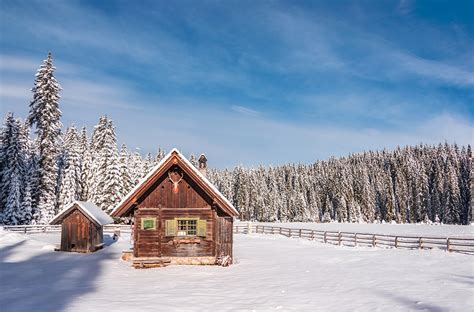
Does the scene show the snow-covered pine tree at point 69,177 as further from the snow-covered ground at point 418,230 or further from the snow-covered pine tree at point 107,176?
the snow-covered ground at point 418,230

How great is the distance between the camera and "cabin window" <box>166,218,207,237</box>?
74.7 ft

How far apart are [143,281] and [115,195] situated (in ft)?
108

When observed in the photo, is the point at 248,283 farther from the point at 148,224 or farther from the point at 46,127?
Answer: the point at 46,127

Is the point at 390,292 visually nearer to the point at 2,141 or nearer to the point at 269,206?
the point at 2,141

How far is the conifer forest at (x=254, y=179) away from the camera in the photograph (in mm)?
42188

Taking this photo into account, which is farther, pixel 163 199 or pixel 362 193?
pixel 362 193

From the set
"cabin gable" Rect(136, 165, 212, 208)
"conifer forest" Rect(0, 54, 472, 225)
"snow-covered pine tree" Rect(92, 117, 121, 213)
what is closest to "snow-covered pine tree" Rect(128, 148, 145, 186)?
"conifer forest" Rect(0, 54, 472, 225)

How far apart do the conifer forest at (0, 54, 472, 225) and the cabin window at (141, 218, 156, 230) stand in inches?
966

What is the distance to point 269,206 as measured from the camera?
112 meters

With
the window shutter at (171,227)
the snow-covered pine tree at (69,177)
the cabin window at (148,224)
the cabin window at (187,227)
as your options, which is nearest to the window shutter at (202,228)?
the cabin window at (187,227)

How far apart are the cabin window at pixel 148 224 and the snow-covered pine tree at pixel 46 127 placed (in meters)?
24.5

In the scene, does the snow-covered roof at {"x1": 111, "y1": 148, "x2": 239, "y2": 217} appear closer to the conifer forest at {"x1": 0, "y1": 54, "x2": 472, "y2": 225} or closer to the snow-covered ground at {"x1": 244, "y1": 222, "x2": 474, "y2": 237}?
the conifer forest at {"x1": 0, "y1": 54, "x2": 472, "y2": 225}

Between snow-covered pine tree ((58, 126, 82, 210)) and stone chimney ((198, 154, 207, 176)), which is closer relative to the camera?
stone chimney ((198, 154, 207, 176))

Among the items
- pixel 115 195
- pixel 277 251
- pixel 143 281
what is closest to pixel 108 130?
pixel 115 195
